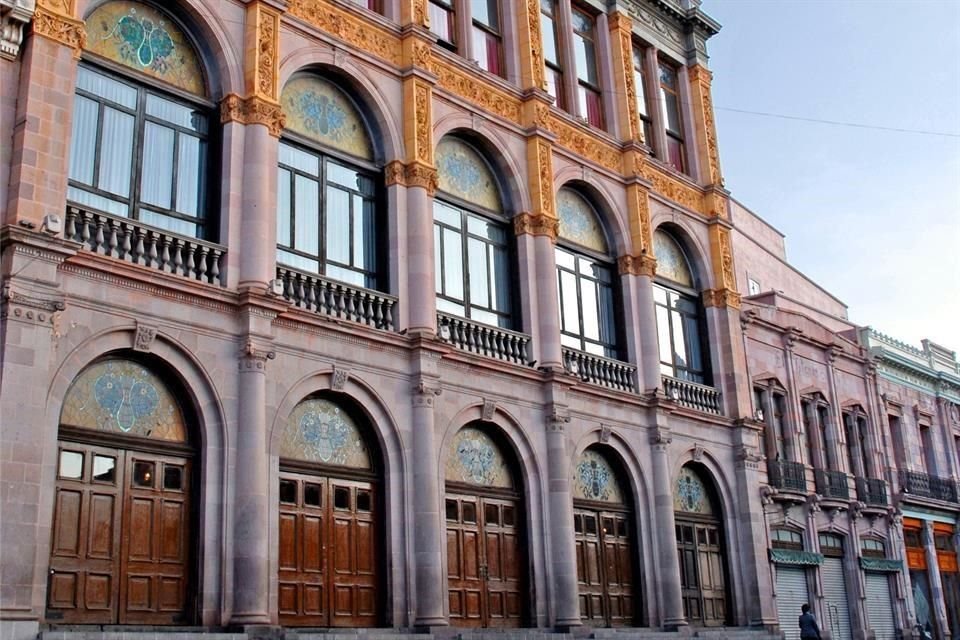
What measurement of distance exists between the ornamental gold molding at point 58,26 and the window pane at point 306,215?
4.72 m

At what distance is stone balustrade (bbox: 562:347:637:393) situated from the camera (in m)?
24.0

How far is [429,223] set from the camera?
21.1 m

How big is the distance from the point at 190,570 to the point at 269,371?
340cm

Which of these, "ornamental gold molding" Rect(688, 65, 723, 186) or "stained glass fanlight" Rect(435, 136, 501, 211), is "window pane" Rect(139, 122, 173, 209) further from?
"ornamental gold molding" Rect(688, 65, 723, 186)

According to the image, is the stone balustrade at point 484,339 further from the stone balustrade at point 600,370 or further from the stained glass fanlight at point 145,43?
the stained glass fanlight at point 145,43

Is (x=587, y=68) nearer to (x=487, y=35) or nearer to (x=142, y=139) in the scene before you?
(x=487, y=35)

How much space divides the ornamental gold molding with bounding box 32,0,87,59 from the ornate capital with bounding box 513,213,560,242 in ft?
34.1

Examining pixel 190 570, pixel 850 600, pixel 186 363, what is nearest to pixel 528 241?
pixel 186 363

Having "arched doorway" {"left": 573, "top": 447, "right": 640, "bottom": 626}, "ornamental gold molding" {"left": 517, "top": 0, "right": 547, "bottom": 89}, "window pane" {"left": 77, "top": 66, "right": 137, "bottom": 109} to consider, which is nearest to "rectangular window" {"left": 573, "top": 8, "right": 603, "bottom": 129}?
"ornamental gold molding" {"left": 517, "top": 0, "right": 547, "bottom": 89}

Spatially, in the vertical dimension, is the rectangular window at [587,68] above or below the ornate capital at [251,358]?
above

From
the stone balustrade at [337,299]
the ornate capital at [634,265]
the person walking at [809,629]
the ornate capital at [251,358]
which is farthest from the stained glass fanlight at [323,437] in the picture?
the person walking at [809,629]

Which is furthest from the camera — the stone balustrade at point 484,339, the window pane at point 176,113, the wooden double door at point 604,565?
the wooden double door at point 604,565

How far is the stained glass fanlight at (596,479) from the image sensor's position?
77.7ft

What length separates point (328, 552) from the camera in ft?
59.5
